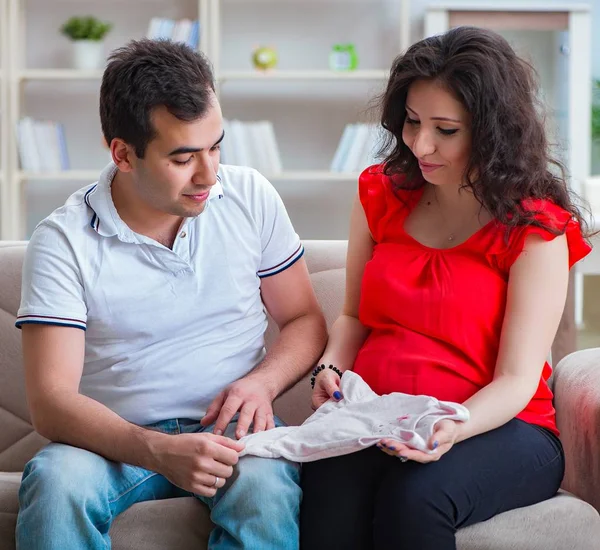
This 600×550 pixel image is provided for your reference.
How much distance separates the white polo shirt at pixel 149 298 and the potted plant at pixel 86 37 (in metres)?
2.92

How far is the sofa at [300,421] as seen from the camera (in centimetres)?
142

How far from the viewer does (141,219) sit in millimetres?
1682

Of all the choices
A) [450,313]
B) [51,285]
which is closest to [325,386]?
[450,313]

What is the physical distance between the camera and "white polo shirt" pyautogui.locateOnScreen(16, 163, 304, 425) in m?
1.61

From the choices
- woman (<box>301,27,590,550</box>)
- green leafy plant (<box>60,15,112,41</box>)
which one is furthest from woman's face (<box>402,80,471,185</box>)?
green leafy plant (<box>60,15,112,41</box>)

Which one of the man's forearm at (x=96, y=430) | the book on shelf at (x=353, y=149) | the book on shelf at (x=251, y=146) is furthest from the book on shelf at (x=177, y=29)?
the man's forearm at (x=96, y=430)

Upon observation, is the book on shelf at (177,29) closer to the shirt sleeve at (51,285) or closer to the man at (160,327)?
the man at (160,327)

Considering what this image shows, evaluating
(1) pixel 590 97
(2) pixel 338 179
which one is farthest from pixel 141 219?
(1) pixel 590 97

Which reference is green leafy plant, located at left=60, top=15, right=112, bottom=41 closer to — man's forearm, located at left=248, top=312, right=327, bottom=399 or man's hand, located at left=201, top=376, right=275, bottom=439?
man's forearm, located at left=248, top=312, right=327, bottom=399

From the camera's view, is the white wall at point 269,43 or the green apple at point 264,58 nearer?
the green apple at point 264,58

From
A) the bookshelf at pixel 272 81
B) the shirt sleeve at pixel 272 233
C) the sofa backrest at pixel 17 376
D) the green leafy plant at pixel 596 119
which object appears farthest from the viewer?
the green leafy plant at pixel 596 119

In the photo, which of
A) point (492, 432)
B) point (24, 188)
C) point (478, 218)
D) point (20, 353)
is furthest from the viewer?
point (24, 188)

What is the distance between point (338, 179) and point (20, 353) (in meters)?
2.95

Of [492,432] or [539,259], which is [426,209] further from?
[492,432]
